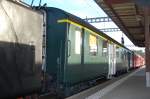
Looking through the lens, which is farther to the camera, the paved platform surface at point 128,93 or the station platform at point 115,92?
the paved platform surface at point 128,93

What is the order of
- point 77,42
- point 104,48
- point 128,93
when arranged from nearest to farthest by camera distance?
point 77,42
point 128,93
point 104,48

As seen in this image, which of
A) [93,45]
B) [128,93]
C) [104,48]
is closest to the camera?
[128,93]

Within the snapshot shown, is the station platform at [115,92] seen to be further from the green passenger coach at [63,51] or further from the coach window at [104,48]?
the coach window at [104,48]

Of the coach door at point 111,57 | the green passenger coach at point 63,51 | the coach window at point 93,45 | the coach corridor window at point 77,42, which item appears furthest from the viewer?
the coach door at point 111,57

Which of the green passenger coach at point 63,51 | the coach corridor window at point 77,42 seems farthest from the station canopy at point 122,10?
the green passenger coach at point 63,51

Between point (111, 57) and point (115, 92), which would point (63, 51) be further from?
point (111, 57)

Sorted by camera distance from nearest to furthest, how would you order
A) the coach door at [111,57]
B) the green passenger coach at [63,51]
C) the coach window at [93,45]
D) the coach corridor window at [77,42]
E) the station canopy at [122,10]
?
the green passenger coach at [63,51] → the coach corridor window at [77,42] → the coach window at [93,45] → the coach door at [111,57] → the station canopy at [122,10]

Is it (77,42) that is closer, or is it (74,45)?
(74,45)

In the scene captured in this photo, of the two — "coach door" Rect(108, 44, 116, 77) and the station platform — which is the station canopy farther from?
the station platform

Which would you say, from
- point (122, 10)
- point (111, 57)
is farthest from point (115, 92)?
point (122, 10)

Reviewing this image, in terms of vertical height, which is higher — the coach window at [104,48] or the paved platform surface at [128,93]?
the coach window at [104,48]

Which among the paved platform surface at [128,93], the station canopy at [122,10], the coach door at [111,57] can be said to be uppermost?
the station canopy at [122,10]

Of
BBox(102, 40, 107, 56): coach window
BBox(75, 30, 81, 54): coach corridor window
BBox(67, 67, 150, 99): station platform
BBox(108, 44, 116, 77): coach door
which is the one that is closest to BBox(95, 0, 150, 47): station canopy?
BBox(108, 44, 116, 77): coach door

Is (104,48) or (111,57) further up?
(104,48)
